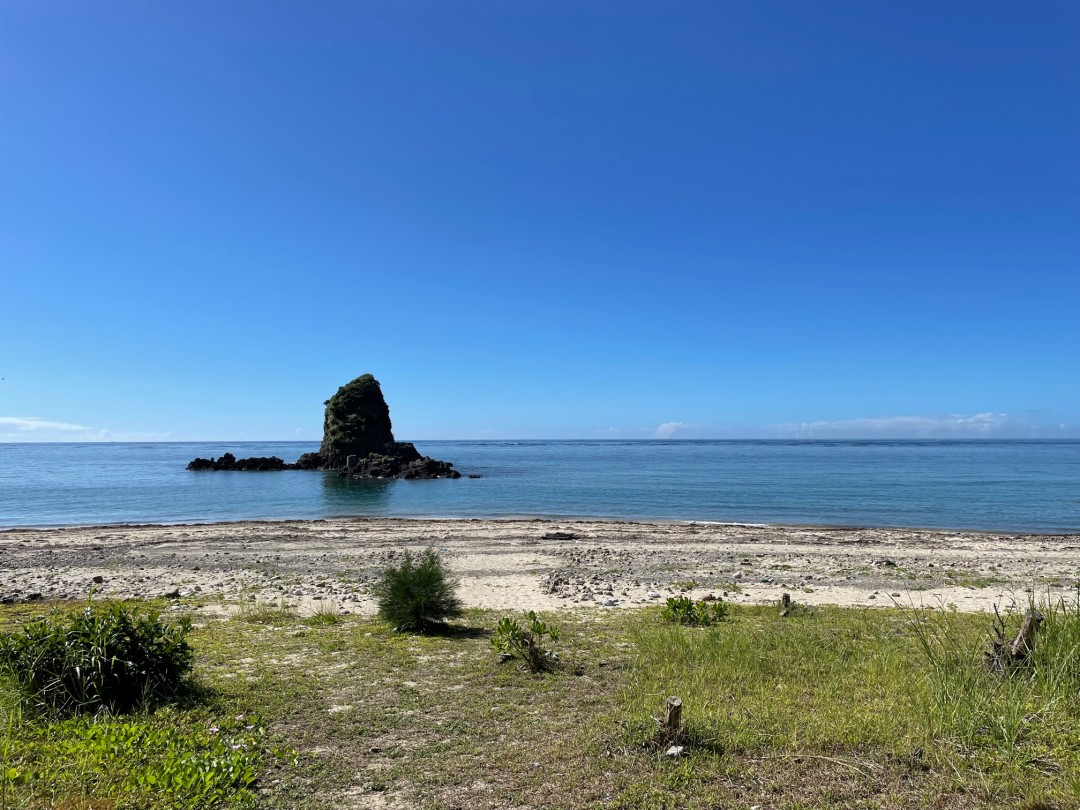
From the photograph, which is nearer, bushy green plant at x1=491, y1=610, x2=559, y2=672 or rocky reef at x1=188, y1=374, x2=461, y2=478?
bushy green plant at x1=491, y1=610, x2=559, y2=672

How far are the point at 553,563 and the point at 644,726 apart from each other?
16373mm

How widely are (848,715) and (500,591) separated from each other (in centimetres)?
1217

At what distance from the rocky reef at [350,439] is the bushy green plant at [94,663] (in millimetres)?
82217

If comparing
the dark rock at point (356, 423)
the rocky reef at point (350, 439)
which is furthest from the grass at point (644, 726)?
the dark rock at point (356, 423)

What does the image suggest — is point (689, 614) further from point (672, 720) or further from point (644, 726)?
point (672, 720)

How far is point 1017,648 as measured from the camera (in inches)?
278

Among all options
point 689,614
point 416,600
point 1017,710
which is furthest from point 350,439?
point 1017,710

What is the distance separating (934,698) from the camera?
636 centimetres

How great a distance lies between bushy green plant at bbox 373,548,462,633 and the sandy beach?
2955 millimetres

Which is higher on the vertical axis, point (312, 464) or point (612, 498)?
point (312, 464)

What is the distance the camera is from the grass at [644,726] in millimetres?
4965

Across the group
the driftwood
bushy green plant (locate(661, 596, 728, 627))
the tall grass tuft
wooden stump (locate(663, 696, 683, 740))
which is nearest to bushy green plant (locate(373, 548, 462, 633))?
bushy green plant (locate(661, 596, 728, 627))

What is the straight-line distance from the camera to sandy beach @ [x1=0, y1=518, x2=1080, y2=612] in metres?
16.3

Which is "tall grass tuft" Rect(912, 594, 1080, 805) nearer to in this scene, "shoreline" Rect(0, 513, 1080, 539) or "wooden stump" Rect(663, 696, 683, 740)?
"wooden stump" Rect(663, 696, 683, 740)
